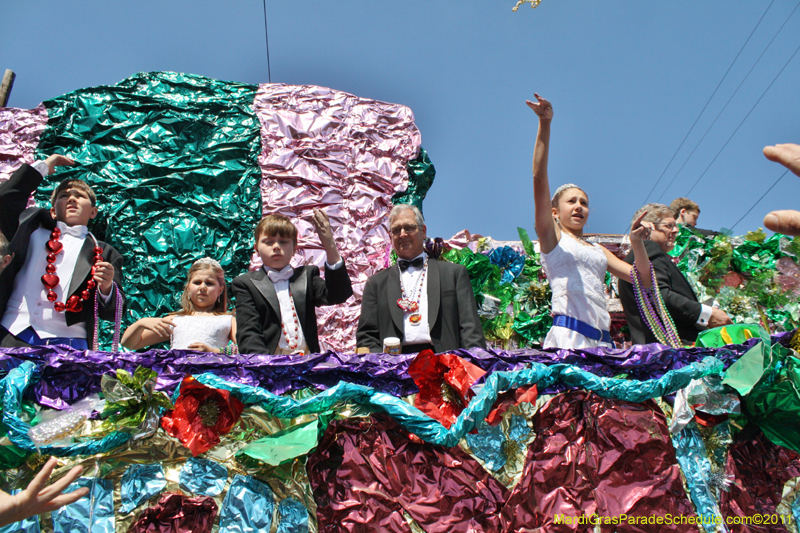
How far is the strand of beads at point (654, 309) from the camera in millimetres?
2496

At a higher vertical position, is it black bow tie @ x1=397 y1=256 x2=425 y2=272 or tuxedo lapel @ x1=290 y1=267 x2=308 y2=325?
black bow tie @ x1=397 y1=256 x2=425 y2=272

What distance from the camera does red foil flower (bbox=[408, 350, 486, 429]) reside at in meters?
1.47

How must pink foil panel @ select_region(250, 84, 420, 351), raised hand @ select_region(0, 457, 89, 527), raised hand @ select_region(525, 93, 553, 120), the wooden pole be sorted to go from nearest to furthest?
raised hand @ select_region(0, 457, 89, 527), raised hand @ select_region(525, 93, 553, 120), pink foil panel @ select_region(250, 84, 420, 351), the wooden pole

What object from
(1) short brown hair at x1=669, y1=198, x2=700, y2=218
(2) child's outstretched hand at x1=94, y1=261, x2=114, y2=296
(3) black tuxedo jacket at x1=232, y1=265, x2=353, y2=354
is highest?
(1) short brown hair at x1=669, y1=198, x2=700, y2=218

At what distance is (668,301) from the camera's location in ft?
8.63

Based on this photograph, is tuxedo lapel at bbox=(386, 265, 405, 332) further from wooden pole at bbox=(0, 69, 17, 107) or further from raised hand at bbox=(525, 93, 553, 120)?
wooden pole at bbox=(0, 69, 17, 107)

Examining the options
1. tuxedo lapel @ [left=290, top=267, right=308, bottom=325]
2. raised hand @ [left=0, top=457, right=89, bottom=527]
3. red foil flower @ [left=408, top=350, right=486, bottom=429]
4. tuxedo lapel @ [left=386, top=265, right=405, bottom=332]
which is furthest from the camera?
tuxedo lapel @ [left=290, top=267, right=308, bottom=325]

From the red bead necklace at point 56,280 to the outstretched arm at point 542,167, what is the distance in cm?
201

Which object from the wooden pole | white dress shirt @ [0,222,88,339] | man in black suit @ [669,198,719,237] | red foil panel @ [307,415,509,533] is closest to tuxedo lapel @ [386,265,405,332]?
red foil panel @ [307,415,509,533]

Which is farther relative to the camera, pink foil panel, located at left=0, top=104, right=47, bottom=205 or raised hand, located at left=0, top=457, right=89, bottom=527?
pink foil panel, located at left=0, top=104, right=47, bottom=205

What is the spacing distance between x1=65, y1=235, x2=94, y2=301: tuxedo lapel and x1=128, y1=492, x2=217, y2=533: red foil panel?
5.05 ft

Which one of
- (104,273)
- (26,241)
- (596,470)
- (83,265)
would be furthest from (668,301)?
(26,241)

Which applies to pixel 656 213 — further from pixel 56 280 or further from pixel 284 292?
pixel 56 280

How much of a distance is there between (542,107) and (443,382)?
1.34 meters
